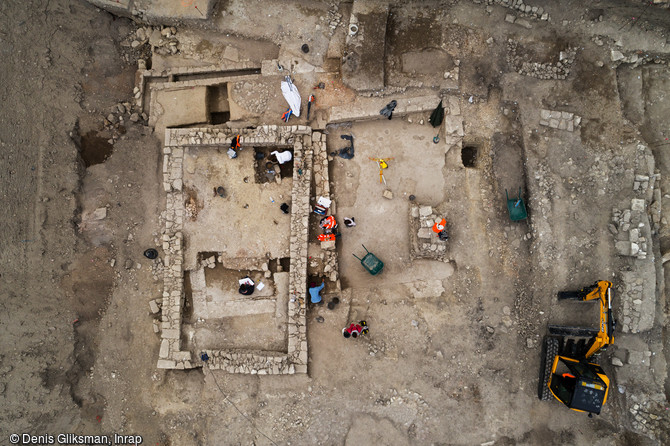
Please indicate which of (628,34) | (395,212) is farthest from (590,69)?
(395,212)

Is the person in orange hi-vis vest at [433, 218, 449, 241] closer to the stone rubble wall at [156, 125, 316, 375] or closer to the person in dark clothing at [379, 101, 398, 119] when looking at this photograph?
the person in dark clothing at [379, 101, 398, 119]

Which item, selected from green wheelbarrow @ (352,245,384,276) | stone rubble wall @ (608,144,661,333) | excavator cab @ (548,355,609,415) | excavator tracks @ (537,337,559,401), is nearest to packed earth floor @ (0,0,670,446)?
stone rubble wall @ (608,144,661,333)

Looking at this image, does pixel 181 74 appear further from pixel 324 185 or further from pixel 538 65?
pixel 538 65

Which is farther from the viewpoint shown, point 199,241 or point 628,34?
point 199,241

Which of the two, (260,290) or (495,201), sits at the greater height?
(495,201)

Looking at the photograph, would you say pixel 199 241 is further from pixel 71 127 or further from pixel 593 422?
pixel 593 422
